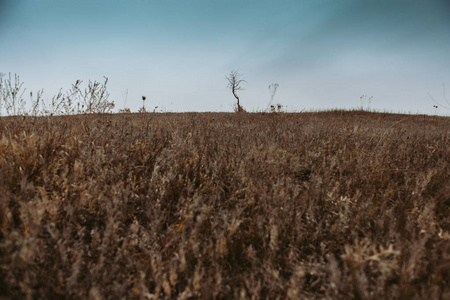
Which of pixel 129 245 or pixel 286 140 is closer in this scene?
pixel 129 245

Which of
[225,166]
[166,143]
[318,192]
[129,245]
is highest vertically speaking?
[166,143]

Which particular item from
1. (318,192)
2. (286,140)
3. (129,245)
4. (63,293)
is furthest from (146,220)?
(286,140)

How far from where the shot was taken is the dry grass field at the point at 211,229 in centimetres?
124

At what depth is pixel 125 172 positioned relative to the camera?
2.29 m

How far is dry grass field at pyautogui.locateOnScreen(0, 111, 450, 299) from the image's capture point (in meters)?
1.24

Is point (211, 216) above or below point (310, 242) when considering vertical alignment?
above

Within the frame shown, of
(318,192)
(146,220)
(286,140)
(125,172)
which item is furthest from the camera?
(286,140)

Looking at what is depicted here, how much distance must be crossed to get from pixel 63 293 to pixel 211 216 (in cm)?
100

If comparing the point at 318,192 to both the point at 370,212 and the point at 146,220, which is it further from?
the point at 146,220

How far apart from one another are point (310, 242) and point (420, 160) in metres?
2.18

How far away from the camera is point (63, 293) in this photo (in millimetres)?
1188

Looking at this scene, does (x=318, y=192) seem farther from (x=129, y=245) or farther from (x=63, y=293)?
(x=63, y=293)

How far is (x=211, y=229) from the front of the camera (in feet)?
5.48

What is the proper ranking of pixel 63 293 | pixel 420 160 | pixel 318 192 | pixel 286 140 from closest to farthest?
pixel 63 293 < pixel 318 192 < pixel 420 160 < pixel 286 140
